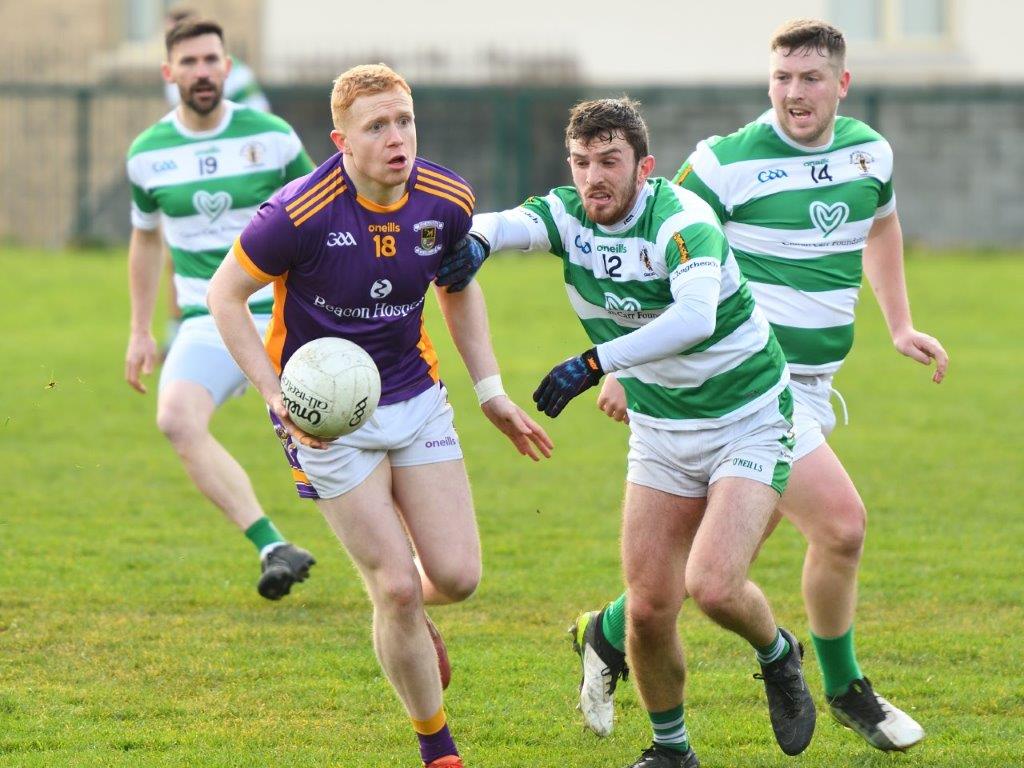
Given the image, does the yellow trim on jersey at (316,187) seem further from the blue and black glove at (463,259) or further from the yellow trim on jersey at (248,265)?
the blue and black glove at (463,259)

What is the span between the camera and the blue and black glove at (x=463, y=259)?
5.30 meters

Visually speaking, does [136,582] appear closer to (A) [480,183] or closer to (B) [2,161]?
(A) [480,183]

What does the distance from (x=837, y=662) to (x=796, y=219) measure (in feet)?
5.16

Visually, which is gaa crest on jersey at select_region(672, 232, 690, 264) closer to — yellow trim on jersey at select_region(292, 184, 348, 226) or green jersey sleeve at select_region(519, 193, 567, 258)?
green jersey sleeve at select_region(519, 193, 567, 258)

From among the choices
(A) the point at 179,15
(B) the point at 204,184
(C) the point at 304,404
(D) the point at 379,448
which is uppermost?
(A) the point at 179,15

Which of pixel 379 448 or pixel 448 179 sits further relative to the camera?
pixel 448 179

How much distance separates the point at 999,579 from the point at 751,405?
3126mm

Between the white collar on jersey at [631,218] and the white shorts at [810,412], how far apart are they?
102 cm

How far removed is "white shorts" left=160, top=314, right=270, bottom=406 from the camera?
776 centimetres

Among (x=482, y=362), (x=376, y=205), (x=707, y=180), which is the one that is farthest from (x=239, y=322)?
(x=707, y=180)

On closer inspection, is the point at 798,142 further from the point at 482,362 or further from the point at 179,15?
the point at 179,15

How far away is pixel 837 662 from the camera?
18.8ft

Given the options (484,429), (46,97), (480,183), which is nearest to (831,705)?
(484,429)

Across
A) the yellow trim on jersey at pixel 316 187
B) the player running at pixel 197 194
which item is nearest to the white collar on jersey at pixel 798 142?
the yellow trim on jersey at pixel 316 187
